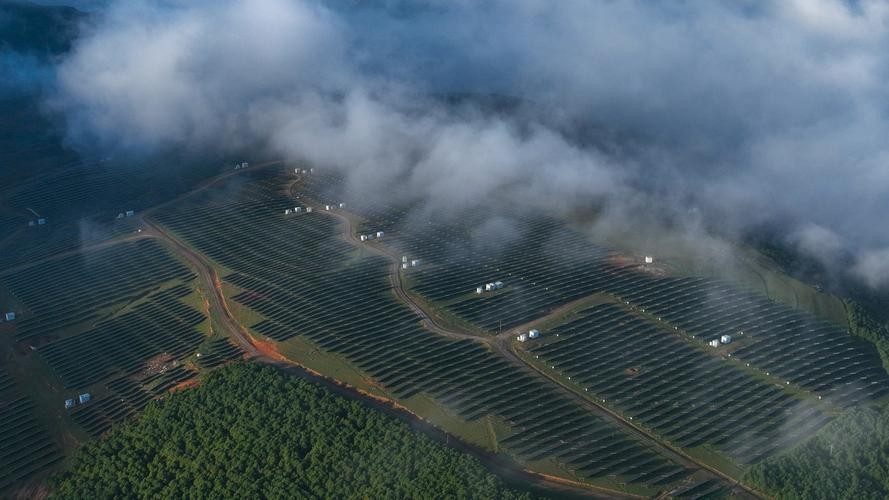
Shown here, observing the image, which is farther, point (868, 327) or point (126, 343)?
point (126, 343)

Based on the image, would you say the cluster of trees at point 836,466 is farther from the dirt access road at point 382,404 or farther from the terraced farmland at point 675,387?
the dirt access road at point 382,404

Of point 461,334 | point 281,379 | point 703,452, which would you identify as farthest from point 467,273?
point 703,452

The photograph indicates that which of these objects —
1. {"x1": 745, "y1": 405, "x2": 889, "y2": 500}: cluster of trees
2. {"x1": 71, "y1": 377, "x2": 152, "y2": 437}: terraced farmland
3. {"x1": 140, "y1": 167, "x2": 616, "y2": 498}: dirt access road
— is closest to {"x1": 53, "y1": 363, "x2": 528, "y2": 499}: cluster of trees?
{"x1": 140, "y1": 167, "x2": 616, "y2": 498}: dirt access road

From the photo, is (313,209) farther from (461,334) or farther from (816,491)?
(816,491)

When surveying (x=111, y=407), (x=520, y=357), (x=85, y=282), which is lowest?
(x=111, y=407)

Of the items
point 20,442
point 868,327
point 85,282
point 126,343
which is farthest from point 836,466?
point 85,282

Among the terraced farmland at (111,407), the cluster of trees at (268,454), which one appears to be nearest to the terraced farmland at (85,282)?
the terraced farmland at (111,407)

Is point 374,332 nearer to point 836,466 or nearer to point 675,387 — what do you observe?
point 675,387

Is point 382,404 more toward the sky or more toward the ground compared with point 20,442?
more toward the sky
